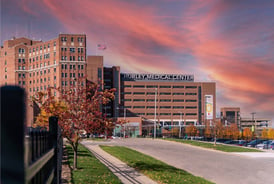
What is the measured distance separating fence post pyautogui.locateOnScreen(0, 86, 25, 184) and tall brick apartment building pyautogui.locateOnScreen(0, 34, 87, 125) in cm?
12069

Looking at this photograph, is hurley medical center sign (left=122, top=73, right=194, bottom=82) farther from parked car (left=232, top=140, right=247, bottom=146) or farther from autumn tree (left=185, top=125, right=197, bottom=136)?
parked car (left=232, top=140, right=247, bottom=146)

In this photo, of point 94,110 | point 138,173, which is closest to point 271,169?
point 138,173

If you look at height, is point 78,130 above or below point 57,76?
below

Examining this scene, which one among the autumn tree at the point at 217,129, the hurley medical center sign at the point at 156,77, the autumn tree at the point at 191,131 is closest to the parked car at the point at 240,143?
the autumn tree at the point at 217,129

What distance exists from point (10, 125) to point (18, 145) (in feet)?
0.30

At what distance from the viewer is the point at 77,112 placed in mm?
18156

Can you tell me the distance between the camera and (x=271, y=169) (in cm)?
2583

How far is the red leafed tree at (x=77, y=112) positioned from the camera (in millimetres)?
17188

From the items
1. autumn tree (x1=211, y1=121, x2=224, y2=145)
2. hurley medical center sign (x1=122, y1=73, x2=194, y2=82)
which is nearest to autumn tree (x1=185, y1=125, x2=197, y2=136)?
autumn tree (x1=211, y1=121, x2=224, y2=145)

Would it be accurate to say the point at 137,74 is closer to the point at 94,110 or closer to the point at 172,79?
the point at 172,79

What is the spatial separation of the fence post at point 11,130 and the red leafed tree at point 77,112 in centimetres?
1582

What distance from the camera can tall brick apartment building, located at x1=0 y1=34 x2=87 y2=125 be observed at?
127625 mm

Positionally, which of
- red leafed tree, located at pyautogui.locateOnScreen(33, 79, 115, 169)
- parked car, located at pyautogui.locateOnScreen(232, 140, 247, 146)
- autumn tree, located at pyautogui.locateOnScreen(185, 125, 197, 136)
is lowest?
autumn tree, located at pyautogui.locateOnScreen(185, 125, 197, 136)

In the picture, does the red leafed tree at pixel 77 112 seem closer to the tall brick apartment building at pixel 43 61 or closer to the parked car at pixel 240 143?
the parked car at pixel 240 143
